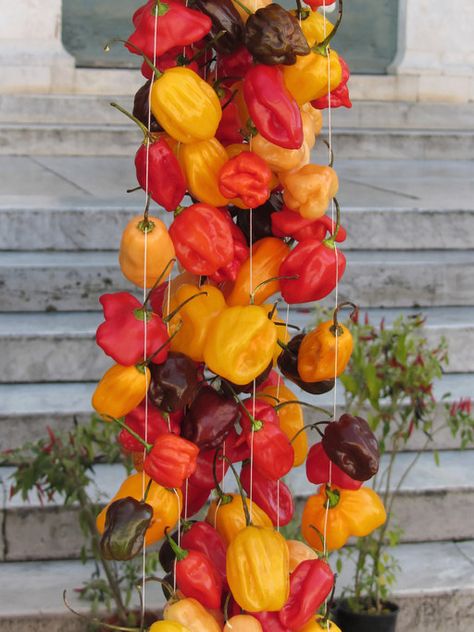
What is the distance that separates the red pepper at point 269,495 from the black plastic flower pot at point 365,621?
54.8 inches

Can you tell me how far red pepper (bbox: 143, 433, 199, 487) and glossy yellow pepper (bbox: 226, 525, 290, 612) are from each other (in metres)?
0.13

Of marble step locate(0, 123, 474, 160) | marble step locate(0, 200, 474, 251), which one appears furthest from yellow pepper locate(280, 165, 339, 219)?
marble step locate(0, 123, 474, 160)

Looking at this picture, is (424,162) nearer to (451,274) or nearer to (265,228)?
(451,274)

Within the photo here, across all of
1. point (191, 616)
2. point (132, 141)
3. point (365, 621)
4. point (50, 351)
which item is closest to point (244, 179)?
point (191, 616)

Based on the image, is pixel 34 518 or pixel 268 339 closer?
pixel 268 339

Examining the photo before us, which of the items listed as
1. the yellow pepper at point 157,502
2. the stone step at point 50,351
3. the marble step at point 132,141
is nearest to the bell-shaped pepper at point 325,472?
the yellow pepper at point 157,502

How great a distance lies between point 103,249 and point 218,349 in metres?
3.20

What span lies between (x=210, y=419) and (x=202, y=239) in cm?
27

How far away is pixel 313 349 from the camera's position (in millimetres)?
1887

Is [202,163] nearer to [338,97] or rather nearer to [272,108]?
[272,108]

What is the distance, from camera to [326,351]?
6.15 ft

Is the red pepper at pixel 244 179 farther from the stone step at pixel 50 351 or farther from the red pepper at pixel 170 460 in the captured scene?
the stone step at pixel 50 351

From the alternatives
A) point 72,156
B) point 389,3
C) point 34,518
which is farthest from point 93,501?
point 389,3

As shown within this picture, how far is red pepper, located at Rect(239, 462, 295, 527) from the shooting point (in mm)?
1922
